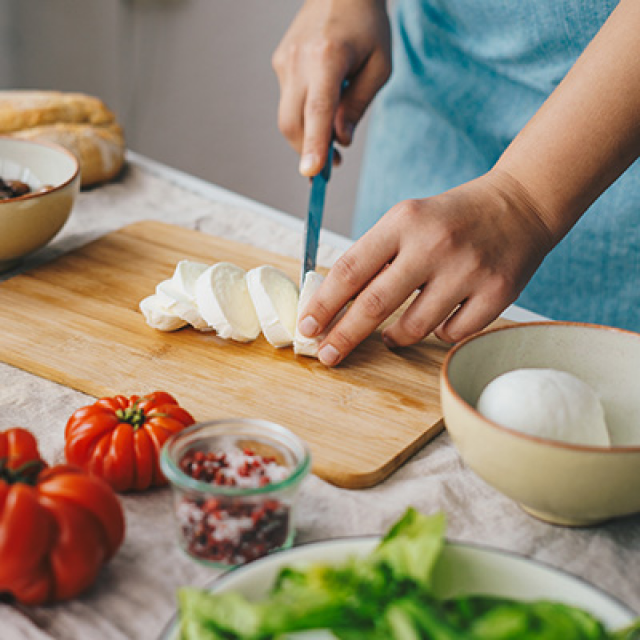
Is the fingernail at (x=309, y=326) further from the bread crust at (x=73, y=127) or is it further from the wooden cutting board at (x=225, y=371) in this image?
the bread crust at (x=73, y=127)

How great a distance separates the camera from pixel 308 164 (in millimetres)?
1520

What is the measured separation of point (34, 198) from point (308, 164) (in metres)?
0.52

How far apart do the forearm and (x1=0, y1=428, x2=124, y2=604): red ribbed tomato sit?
0.77 metres

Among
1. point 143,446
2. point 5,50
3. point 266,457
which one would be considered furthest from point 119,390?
point 5,50

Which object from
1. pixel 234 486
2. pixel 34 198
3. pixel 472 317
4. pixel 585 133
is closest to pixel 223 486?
pixel 234 486

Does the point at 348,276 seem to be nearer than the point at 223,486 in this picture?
No

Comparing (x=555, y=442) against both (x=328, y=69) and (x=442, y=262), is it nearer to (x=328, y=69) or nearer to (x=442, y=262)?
(x=442, y=262)

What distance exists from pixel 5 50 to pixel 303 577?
4246 mm

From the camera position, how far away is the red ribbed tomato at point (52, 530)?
2.37 ft

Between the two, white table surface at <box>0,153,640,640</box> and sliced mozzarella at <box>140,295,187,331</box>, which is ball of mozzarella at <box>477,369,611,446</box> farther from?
sliced mozzarella at <box>140,295,187,331</box>

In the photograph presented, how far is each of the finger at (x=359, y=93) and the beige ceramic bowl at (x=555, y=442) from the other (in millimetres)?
799

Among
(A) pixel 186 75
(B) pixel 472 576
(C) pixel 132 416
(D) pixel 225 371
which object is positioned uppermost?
(B) pixel 472 576

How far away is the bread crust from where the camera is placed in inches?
76.5

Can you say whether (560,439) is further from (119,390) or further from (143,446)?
(119,390)
